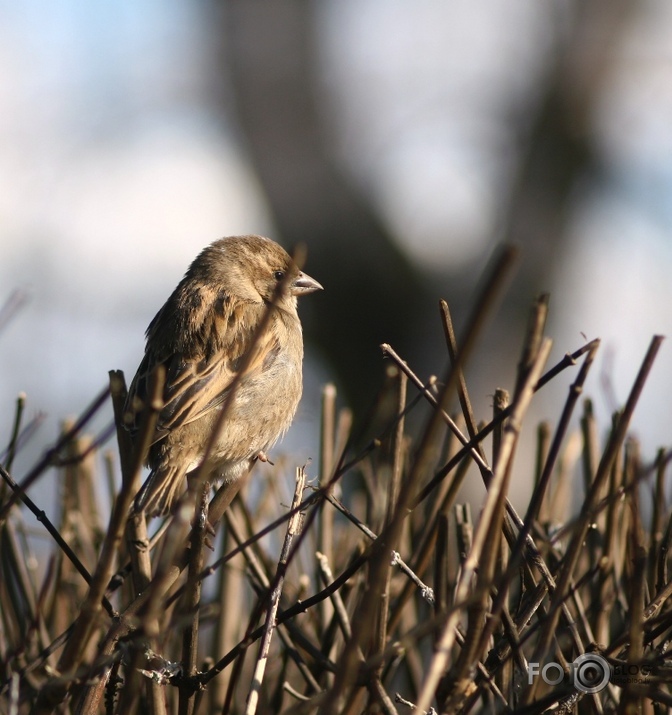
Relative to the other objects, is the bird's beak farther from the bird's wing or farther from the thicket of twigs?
the thicket of twigs

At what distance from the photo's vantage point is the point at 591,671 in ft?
5.33

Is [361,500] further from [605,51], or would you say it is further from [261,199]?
[605,51]

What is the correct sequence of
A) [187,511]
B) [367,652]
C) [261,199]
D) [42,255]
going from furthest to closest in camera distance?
[261,199]
[42,255]
[367,652]
[187,511]

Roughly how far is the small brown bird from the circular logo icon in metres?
1.60

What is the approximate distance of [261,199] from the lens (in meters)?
10.6

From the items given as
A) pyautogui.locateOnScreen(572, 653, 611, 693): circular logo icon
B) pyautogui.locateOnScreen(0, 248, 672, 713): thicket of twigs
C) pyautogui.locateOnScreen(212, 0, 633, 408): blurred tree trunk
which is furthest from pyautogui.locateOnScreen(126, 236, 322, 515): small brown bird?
pyautogui.locateOnScreen(212, 0, 633, 408): blurred tree trunk

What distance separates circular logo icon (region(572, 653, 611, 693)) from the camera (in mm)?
1542

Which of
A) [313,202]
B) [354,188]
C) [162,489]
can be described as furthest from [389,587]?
[354,188]

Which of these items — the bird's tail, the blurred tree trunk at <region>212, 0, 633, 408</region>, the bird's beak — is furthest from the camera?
the blurred tree trunk at <region>212, 0, 633, 408</region>

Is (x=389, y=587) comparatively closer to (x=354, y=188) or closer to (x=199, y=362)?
(x=199, y=362)

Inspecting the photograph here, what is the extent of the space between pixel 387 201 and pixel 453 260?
0.96 meters

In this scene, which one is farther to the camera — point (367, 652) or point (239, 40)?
point (239, 40)

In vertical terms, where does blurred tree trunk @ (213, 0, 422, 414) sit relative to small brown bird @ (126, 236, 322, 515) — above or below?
above

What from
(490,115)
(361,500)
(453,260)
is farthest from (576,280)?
(361,500)
